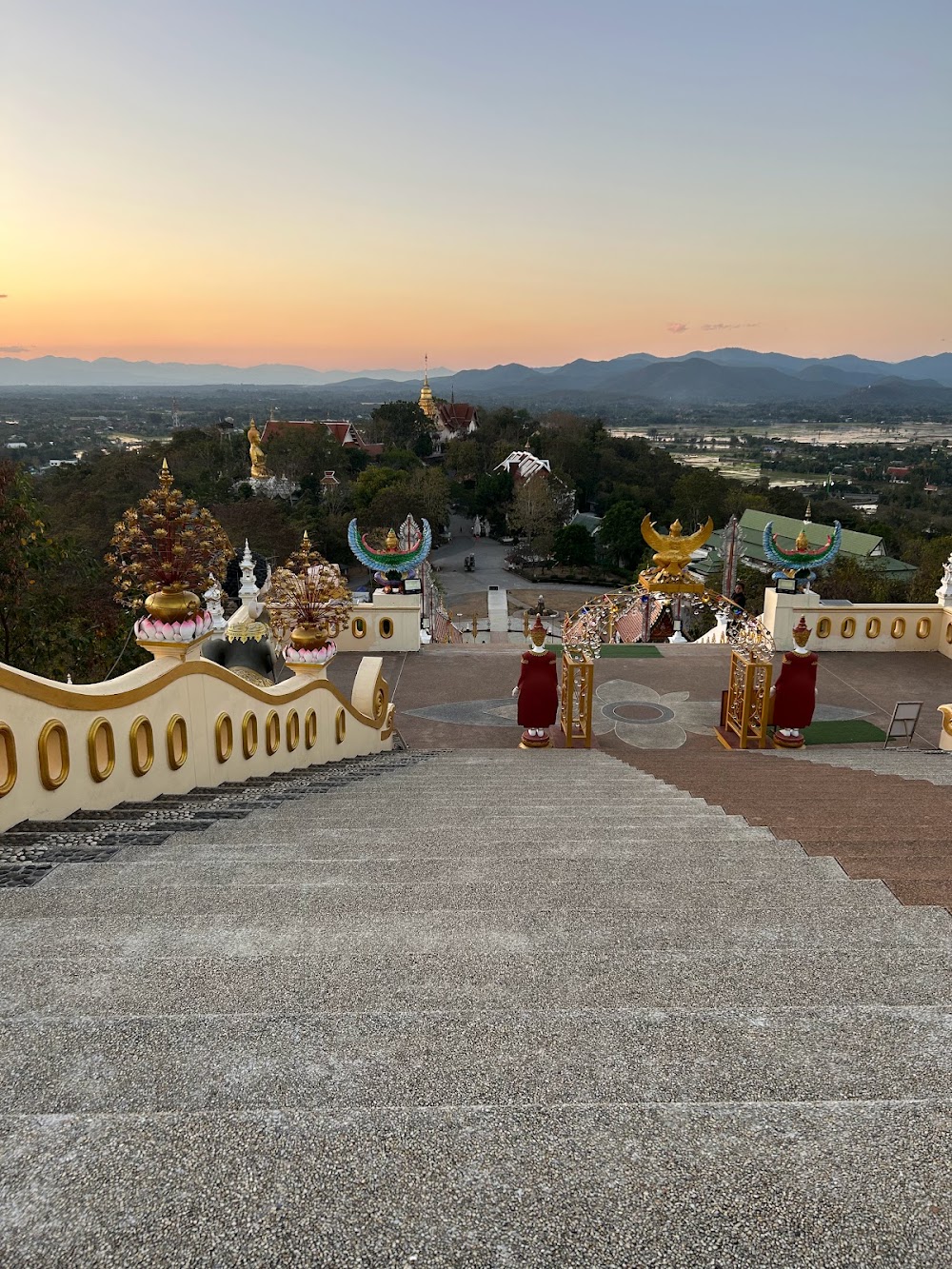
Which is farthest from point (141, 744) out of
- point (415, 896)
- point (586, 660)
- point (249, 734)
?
point (586, 660)

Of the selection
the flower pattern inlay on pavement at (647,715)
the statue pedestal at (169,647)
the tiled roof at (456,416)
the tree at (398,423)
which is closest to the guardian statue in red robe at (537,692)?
the flower pattern inlay on pavement at (647,715)

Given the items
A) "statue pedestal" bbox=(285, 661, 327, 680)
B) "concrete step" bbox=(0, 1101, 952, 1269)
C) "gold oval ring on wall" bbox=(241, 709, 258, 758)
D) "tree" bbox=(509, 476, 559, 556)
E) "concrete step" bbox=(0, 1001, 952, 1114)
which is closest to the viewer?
"concrete step" bbox=(0, 1101, 952, 1269)

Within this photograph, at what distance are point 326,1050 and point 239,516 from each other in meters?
36.7

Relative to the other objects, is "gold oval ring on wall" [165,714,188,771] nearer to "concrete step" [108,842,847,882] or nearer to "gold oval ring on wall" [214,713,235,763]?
"gold oval ring on wall" [214,713,235,763]

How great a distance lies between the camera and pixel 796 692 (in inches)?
402

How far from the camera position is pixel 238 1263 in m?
1.53

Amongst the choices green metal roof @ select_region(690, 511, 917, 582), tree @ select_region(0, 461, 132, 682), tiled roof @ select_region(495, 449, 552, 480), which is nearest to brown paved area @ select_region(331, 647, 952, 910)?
tree @ select_region(0, 461, 132, 682)

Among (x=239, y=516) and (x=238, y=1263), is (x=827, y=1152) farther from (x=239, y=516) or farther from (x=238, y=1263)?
(x=239, y=516)

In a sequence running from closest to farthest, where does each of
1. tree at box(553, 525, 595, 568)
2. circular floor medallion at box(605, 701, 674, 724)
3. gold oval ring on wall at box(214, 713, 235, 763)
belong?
1. gold oval ring on wall at box(214, 713, 235, 763)
2. circular floor medallion at box(605, 701, 674, 724)
3. tree at box(553, 525, 595, 568)

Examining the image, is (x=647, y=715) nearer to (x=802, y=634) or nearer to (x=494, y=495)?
(x=802, y=634)

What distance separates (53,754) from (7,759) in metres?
0.30

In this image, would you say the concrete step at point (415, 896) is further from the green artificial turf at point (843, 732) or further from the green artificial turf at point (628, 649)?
the green artificial turf at point (628, 649)

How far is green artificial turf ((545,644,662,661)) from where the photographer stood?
14680mm

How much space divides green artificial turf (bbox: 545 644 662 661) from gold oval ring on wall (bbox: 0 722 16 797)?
440 inches
